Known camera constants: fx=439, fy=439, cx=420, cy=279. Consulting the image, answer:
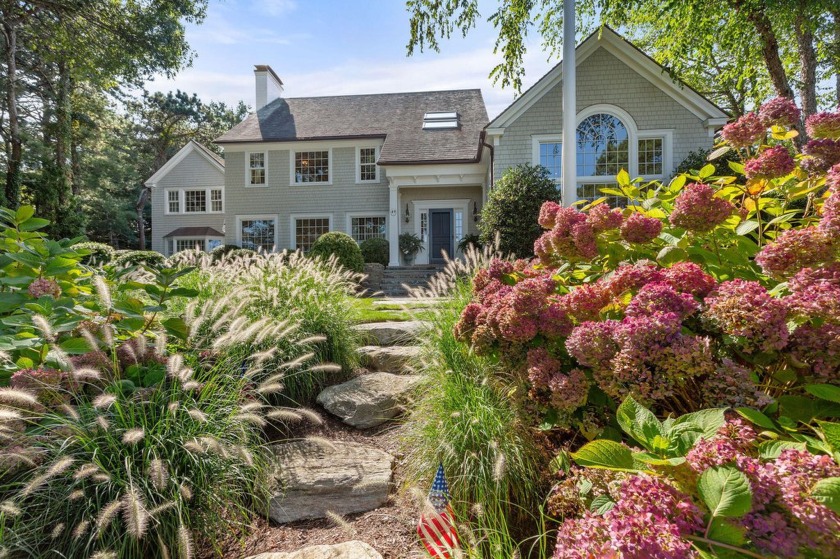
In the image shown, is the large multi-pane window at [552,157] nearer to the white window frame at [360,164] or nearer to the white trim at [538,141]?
the white trim at [538,141]

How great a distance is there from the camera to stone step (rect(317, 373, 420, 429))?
3.34 meters

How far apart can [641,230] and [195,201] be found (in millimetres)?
24260

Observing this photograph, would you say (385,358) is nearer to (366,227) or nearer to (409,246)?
(409,246)

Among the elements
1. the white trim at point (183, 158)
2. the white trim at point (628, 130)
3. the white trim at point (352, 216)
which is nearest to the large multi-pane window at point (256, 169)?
the white trim at point (352, 216)

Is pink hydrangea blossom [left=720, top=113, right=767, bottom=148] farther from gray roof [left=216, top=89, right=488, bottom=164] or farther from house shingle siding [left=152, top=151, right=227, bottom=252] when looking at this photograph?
house shingle siding [left=152, top=151, right=227, bottom=252]

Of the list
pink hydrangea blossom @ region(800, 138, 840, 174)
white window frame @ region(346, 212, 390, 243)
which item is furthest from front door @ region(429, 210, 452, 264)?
pink hydrangea blossom @ region(800, 138, 840, 174)

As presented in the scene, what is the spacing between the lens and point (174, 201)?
73.4 feet

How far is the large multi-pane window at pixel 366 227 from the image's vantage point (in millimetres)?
16688

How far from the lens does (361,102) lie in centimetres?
1855

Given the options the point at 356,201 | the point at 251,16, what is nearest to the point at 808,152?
the point at 251,16

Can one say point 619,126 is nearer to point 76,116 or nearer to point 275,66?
point 275,66

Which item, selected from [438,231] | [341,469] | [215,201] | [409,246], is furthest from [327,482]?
[215,201]

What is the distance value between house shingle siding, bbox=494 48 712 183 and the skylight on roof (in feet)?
16.1

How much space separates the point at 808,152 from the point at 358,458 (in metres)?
2.68
